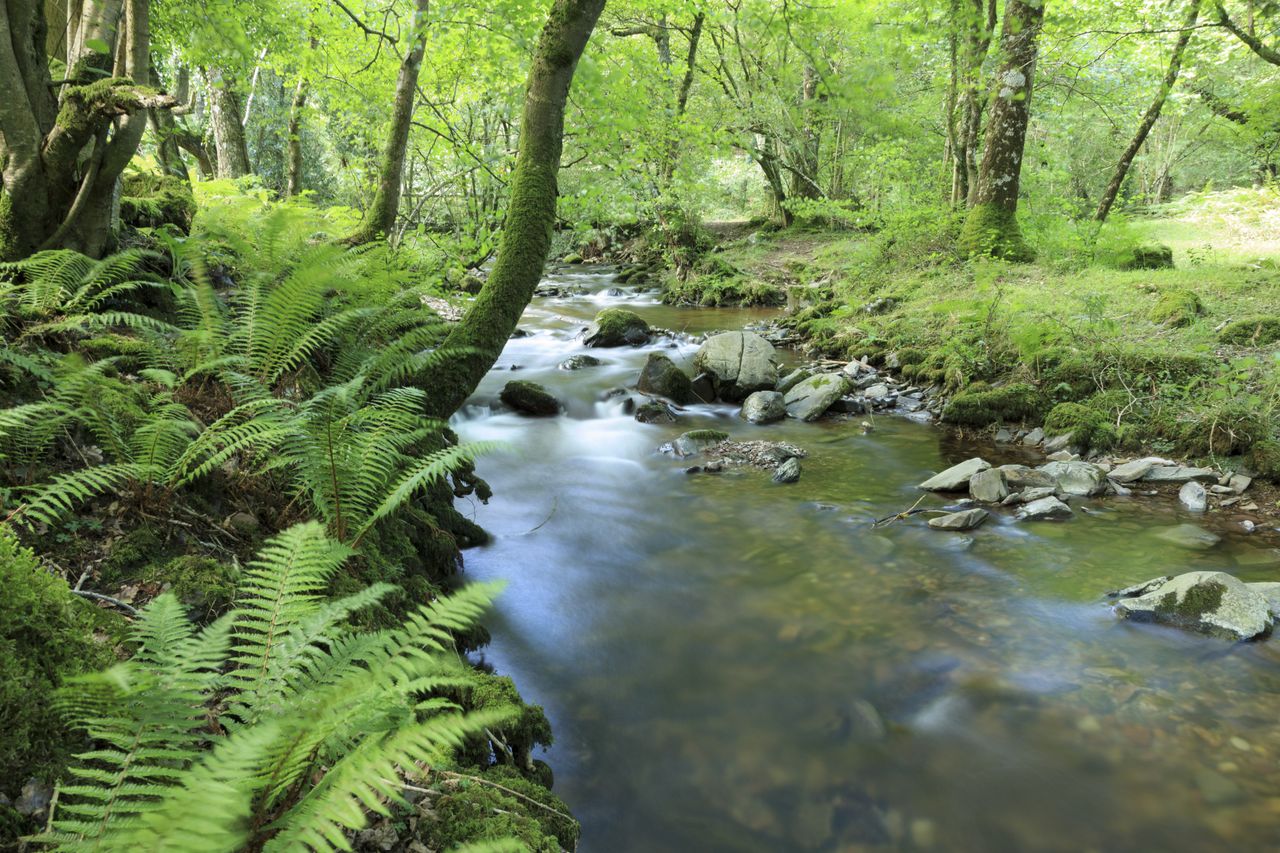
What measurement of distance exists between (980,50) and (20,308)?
1039cm

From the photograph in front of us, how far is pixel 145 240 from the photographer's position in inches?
210

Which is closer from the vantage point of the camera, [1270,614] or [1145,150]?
[1270,614]

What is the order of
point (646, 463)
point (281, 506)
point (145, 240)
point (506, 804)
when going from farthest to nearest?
point (646, 463)
point (145, 240)
point (281, 506)
point (506, 804)

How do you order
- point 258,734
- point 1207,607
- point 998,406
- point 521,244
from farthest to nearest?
point 998,406
point 521,244
point 1207,607
point 258,734

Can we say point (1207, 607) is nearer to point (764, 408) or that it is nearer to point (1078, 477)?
point (1078, 477)

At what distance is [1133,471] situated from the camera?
18.7 feet

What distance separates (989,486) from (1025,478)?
17.0 inches

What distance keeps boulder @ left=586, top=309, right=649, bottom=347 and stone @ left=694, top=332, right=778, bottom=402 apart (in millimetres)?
A: 2628

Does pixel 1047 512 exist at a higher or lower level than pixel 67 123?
lower

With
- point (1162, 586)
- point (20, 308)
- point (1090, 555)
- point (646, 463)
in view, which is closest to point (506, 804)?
point (20, 308)

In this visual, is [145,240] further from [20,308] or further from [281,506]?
[281,506]

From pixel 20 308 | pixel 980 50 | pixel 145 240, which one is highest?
pixel 980 50

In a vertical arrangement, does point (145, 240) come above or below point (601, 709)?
above

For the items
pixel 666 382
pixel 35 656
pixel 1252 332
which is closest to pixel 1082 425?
pixel 1252 332
